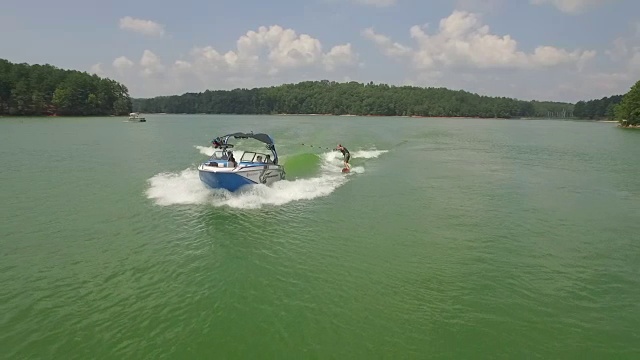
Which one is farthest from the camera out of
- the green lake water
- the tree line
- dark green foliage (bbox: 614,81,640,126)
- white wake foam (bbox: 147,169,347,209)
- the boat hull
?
the tree line

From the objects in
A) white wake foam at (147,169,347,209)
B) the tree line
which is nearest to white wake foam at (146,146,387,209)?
white wake foam at (147,169,347,209)

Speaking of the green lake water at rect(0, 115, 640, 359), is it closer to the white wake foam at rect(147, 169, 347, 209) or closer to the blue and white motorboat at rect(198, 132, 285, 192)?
the white wake foam at rect(147, 169, 347, 209)

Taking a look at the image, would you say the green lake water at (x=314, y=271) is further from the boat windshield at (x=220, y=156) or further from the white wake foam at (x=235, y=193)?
the boat windshield at (x=220, y=156)

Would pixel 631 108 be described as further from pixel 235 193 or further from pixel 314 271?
pixel 314 271

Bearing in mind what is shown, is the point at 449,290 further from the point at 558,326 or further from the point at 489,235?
the point at 489,235

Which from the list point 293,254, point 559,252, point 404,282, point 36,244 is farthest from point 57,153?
point 559,252
